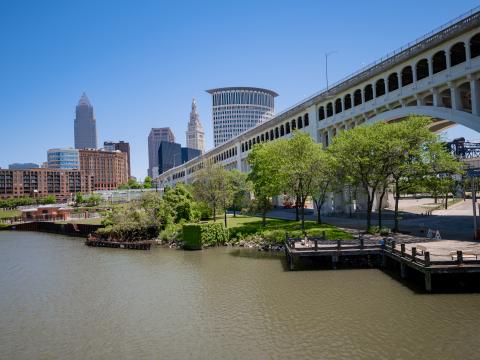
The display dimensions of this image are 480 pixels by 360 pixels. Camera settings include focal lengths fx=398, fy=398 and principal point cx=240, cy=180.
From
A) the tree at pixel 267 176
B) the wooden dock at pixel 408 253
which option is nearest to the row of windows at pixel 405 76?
the tree at pixel 267 176

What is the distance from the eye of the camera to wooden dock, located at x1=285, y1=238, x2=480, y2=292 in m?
27.3

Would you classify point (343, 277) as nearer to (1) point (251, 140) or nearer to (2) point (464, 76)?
(2) point (464, 76)

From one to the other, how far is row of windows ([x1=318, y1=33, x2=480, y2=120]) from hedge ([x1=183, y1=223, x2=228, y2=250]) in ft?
90.6

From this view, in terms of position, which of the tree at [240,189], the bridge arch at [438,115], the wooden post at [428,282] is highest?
the bridge arch at [438,115]

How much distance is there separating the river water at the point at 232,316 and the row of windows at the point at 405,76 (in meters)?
25.4

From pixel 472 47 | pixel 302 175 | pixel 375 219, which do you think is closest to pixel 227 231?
pixel 302 175

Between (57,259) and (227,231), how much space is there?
22668 mm

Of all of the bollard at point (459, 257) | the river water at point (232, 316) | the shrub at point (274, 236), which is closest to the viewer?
the river water at point (232, 316)

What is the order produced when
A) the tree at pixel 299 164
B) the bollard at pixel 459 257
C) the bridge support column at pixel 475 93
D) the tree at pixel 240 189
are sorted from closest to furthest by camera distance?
the bollard at pixel 459 257
the bridge support column at pixel 475 93
the tree at pixel 299 164
the tree at pixel 240 189

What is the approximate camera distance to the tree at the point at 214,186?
2517 inches

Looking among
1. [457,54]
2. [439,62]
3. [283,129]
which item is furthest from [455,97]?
[283,129]

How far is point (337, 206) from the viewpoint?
73.1 meters

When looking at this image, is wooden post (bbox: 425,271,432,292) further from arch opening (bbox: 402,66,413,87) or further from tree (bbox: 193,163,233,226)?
tree (bbox: 193,163,233,226)

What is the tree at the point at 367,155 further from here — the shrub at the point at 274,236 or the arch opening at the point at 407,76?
the shrub at the point at 274,236
